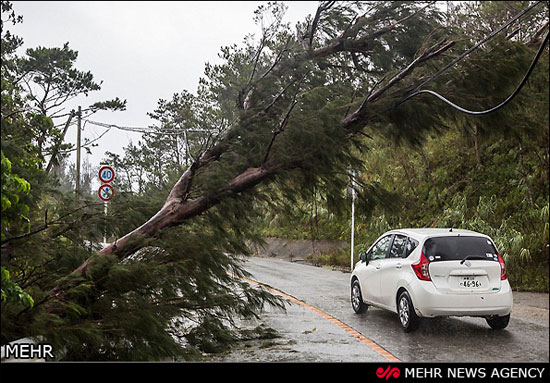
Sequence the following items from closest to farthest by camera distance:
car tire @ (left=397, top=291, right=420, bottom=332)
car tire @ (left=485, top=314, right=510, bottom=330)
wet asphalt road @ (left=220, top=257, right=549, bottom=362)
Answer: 1. wet asphalt road @ (left=220, top=257, right=549, bottom=362)
2. car tire @ (left=397, top=291, right=420, bottom=332)
3. car tire @ (left=485, top=314, right=510, bottom=330)

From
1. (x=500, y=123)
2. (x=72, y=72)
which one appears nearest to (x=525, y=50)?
(x=500, y=123)

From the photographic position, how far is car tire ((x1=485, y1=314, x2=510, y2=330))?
7.53m

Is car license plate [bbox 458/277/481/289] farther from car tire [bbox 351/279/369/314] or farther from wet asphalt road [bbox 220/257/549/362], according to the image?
car tire [bbox 351/279/369/314]

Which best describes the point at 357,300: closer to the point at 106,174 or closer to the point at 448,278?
the point at 448,278

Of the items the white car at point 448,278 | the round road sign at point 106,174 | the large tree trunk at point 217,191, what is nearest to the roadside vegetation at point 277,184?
the large tree trunk at point 217,191

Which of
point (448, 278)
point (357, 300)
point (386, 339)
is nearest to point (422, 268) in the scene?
point (448, 278)

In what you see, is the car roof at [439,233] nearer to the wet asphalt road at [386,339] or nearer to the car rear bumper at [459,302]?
the car rear bumper at [459,302]

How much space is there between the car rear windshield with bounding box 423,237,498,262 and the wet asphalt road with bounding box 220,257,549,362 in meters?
1.11

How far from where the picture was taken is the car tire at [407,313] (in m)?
7.37

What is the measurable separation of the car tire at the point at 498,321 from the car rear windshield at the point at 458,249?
106 centimetres

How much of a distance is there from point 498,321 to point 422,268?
1486 mm

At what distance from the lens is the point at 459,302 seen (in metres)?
6.84
